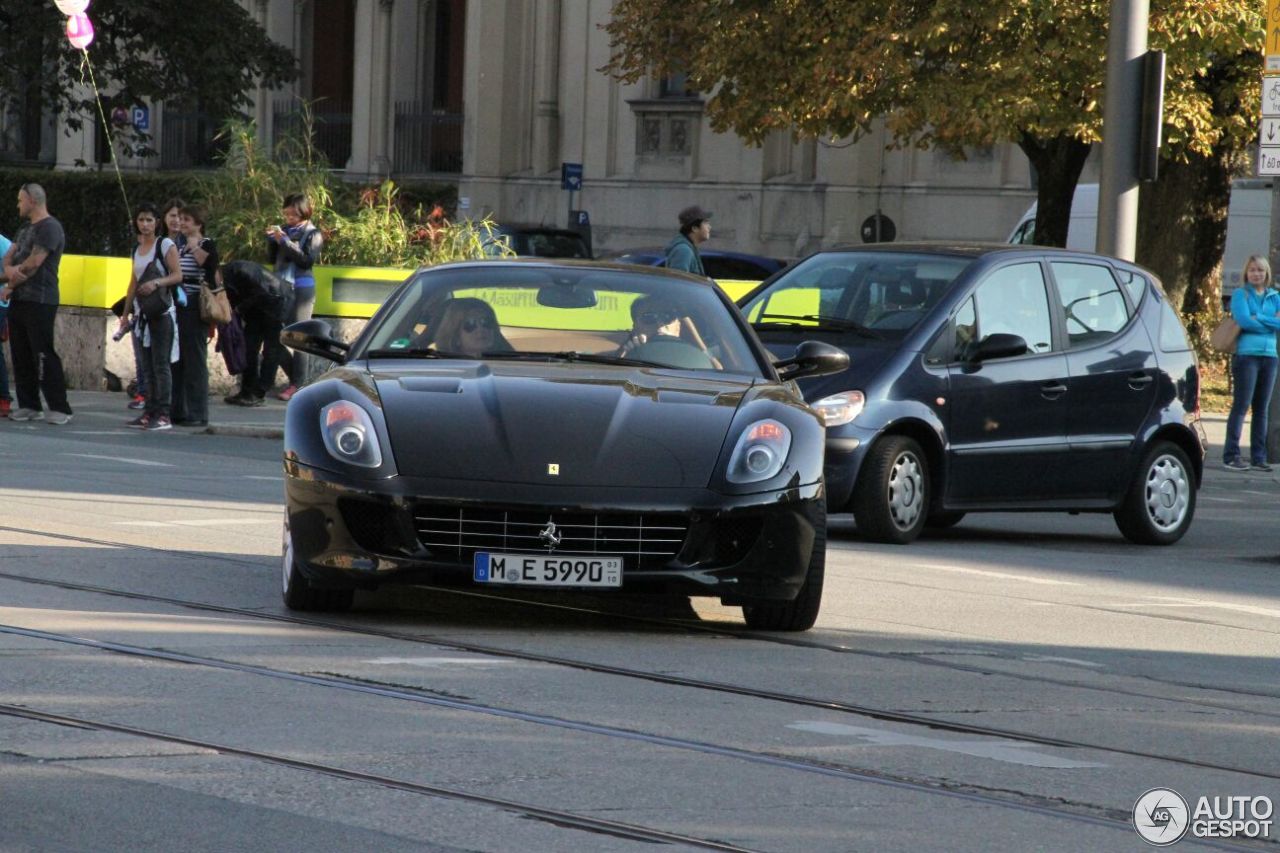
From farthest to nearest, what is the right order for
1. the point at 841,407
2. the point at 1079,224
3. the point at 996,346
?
the point at 1079,224, the point at 996,346, the point at 841,407

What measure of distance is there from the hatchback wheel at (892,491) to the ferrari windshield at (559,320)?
293 centimetres

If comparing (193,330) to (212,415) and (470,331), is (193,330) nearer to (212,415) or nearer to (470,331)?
(212,415)

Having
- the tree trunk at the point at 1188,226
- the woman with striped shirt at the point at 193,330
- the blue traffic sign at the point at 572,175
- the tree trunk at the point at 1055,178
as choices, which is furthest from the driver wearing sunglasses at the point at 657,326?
the blue traffic sign at the point at 572,175

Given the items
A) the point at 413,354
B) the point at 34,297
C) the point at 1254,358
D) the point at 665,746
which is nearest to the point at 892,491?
the point at 413,354

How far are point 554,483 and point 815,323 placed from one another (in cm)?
554

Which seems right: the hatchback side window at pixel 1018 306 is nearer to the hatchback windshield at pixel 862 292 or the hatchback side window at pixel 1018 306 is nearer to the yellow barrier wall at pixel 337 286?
the hatchback windshield at pixel 862 292

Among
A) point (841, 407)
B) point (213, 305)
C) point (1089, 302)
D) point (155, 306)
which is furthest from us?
point (213, 305)

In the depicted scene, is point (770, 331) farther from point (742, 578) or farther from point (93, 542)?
point (742, 578)

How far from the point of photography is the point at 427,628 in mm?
8555

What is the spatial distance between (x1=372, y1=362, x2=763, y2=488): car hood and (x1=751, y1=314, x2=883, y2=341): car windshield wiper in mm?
4304

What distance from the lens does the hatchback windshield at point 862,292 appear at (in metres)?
13.2

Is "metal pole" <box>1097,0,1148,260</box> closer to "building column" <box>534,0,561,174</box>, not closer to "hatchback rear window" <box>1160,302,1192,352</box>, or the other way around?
"hatchback rear window" <box>1160,302,1192,352</box>

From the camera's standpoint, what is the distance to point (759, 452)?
27.7 feet

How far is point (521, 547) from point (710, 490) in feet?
2.31
